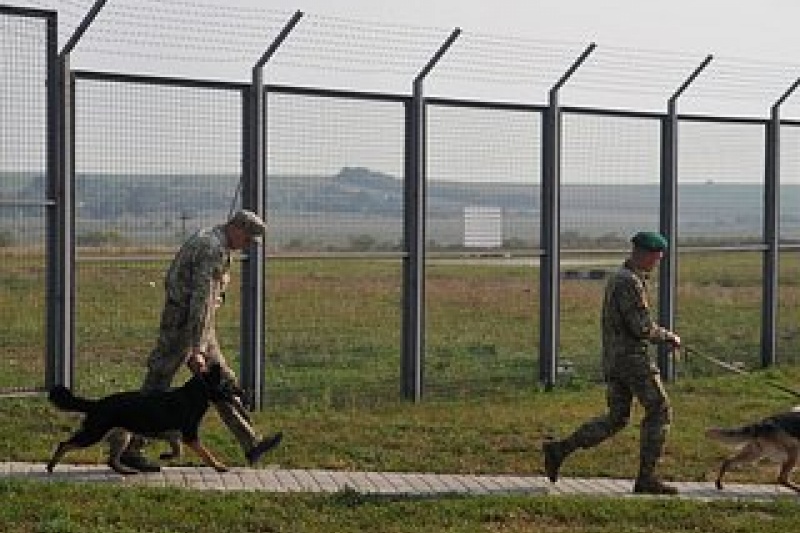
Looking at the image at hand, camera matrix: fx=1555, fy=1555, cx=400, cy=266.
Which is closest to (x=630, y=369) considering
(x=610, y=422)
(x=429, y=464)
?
(x=610, y=422)

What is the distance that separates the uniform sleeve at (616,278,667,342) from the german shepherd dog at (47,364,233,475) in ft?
9.53

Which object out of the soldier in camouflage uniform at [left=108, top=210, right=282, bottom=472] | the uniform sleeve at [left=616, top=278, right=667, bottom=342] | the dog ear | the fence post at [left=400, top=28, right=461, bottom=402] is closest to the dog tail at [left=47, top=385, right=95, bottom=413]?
the soldier in camouflage uniform at [left=108, top=210, right=282, bottom=472]

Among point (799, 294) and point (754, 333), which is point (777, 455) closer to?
point (754, 333)

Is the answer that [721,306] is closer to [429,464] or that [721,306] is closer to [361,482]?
[429,464]

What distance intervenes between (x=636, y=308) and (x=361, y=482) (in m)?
2.27

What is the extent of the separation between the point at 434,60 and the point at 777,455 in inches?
211

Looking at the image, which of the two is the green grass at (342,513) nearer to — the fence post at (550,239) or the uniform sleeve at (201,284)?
the uniform sleeve at (201,284)

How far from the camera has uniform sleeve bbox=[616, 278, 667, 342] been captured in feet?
35.6

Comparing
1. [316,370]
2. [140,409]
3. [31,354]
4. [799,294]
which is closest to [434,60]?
[316,370]

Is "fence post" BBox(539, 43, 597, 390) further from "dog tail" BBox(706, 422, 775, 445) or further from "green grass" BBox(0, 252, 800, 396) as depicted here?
"dog tail" BBox(706, 422, 775, 445)

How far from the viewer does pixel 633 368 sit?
36.1 feet

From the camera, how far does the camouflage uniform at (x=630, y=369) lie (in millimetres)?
10859

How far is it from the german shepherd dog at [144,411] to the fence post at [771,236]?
953 cm

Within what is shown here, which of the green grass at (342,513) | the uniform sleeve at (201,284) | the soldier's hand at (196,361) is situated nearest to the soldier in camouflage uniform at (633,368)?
the green grass at (342,513)
